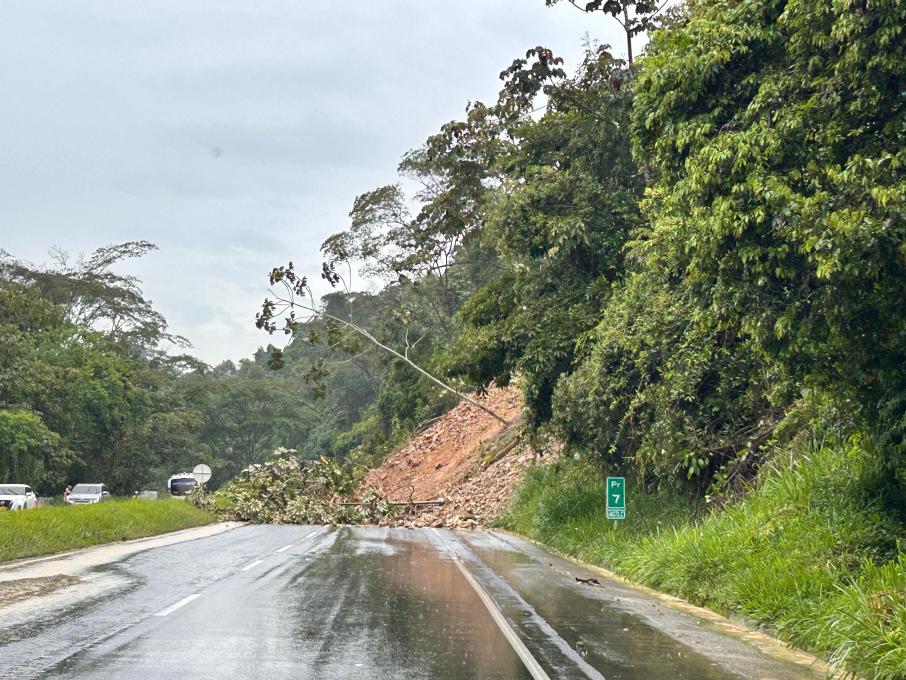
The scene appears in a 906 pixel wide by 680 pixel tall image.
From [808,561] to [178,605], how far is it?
23.9 feet

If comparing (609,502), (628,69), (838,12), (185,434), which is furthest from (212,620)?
(185,434)

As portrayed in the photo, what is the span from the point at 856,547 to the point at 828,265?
3.64 metres

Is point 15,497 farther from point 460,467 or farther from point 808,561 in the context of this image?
point 808,561

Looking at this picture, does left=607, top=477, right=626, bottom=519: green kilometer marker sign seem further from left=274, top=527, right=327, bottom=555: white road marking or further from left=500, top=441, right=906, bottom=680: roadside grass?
left=274, top=527, right=327, bottom=555: white road marking

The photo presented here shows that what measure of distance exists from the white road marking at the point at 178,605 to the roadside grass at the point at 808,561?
6581 millimetres

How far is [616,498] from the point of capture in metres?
18.8

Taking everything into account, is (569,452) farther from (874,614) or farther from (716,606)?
(874,614)

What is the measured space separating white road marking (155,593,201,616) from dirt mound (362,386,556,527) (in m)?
19.3

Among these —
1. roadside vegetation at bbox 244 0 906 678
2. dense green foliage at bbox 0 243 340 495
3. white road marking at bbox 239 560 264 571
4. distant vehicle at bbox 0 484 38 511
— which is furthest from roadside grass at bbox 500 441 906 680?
dense green foliage at bbox 0 243 340 495

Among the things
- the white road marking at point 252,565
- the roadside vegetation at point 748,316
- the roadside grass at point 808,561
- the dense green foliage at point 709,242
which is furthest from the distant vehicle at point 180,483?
the roadside grass at point 808,561

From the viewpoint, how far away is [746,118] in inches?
→ 422

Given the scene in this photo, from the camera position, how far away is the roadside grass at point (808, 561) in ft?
26.8

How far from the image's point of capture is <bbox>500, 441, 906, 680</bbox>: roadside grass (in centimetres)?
818

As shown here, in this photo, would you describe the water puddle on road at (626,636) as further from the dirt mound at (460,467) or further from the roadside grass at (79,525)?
the dirt mound at (460,467)
